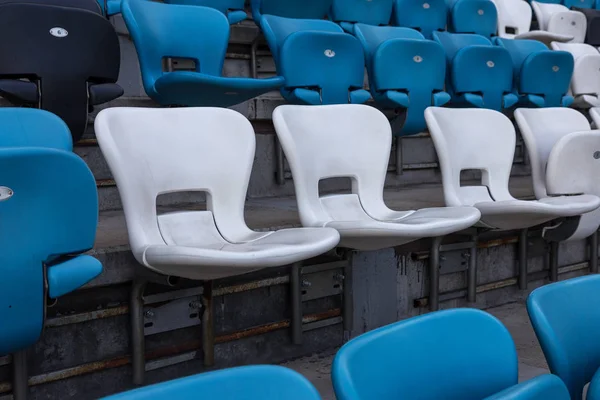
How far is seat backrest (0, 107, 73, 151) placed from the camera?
0.86m

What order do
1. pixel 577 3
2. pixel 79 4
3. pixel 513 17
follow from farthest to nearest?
pixel 577 3
pixel 513 17
pixel 79 4

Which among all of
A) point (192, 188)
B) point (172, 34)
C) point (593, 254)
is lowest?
point (593, 254)

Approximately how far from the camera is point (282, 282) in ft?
4.04

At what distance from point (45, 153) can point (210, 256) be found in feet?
0.88

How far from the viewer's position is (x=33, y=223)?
0.67 meters

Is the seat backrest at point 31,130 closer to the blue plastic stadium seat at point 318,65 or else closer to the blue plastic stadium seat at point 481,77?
the blue plastic stadium seat at point 318,65

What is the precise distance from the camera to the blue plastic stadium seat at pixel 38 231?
651 mm

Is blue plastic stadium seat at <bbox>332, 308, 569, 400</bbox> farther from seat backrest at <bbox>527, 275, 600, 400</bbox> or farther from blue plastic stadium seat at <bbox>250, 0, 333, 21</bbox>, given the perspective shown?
blue plastic stadium seat at <bbox>250, 0, 333, 21</bbox>

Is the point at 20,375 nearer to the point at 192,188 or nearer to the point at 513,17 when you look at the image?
the point at 192,188

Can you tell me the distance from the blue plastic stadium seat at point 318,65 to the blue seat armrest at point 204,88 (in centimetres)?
13

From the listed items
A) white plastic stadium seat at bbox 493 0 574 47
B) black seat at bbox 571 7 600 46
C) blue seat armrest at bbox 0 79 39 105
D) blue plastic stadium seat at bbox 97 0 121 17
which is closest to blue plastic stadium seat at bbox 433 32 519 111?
blue plastic stadium seat at bbox 97 0 121 17

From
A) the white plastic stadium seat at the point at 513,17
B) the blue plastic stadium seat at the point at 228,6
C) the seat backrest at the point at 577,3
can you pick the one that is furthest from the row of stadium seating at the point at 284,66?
the seat backrest at the point at 577,3

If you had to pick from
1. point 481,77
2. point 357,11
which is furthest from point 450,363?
point 357,11

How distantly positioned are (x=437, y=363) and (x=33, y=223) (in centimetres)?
43
